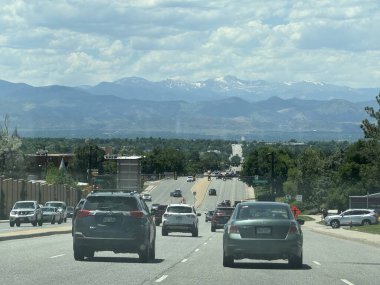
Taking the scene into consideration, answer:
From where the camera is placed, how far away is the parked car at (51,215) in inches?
2657

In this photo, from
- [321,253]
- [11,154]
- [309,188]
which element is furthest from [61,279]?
[11,154]

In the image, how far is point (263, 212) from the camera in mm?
24750

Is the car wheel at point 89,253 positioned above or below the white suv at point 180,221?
above

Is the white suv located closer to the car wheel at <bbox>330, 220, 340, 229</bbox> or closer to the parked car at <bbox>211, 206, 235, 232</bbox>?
the parked car at <bbox>211, 206, 235, 232</bbox>

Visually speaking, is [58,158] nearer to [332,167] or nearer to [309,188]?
[332,167]

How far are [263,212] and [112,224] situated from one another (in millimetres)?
4103

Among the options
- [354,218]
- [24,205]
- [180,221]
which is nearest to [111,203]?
[180,221]

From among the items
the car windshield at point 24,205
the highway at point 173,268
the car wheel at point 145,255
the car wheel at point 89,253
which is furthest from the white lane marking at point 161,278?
the car windshield at point 24,205

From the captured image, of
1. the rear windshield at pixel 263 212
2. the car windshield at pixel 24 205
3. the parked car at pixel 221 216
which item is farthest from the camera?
the car windshield at pixel 24 205

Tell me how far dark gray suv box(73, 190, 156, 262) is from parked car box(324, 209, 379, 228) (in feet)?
164

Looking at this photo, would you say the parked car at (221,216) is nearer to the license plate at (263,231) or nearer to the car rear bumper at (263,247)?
the car rear bumper at (263,247)

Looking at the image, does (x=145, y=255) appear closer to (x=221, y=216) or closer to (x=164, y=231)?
(x=164, y=231)

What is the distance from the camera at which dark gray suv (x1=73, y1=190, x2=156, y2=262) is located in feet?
83.0

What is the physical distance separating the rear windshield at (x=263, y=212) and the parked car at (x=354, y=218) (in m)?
49.7
